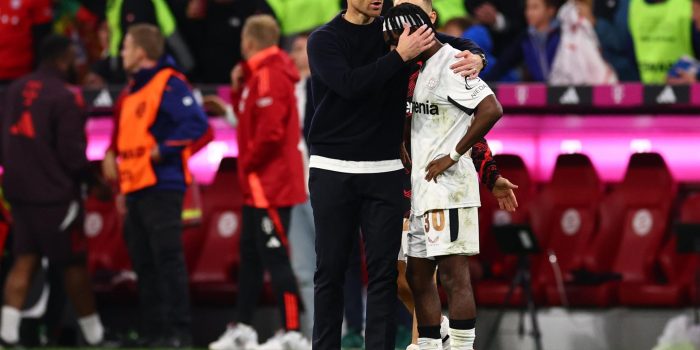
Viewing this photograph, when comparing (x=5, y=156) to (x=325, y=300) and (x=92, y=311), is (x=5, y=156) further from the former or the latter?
(x=325, y=300)

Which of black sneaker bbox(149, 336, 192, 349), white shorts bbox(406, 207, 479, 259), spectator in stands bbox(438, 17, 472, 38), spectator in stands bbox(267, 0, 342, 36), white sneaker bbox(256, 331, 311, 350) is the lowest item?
black sneaker bbox(149, 336, 192, 349)

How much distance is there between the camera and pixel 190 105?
1042 cm

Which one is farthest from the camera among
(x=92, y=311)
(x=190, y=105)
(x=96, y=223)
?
(x=96, y=223)

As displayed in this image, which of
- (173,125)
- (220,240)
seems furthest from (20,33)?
(173,125)

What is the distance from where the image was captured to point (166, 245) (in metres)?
10.3

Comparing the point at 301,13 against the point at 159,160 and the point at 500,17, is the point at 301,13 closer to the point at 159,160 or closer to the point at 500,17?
the point at 500,17

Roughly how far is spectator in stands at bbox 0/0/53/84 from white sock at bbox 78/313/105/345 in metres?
2.61

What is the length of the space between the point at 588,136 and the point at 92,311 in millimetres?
3810

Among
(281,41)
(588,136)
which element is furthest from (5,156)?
(588,136)

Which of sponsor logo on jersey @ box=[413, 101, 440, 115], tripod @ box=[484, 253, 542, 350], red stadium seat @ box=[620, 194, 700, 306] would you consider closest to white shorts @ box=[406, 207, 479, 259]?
sponsor logo on jersey @ box=[413, 101, 440, 115]

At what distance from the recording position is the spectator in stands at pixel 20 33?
1288cm

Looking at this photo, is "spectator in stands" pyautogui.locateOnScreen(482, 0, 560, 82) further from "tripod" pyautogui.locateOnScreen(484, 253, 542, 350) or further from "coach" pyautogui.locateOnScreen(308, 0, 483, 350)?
"coach" pyautogui.locateOnScreen(308, 0, 483, 350)

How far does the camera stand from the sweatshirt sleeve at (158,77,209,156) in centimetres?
1032

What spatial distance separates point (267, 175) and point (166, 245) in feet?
2.88
